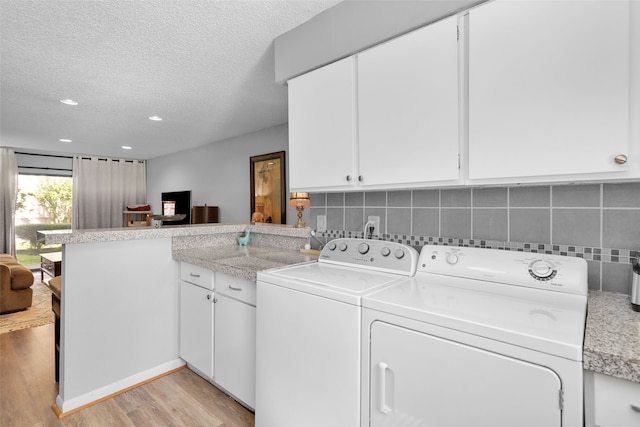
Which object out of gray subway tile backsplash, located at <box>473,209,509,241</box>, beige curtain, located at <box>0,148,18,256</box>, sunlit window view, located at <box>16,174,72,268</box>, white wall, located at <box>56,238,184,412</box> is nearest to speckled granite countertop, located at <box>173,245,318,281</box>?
white wall, located at <box>56,238,184,412</box>

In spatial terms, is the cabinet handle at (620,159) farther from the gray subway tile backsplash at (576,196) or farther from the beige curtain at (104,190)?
the beige curtain at (104,190)

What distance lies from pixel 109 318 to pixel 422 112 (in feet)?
7.55

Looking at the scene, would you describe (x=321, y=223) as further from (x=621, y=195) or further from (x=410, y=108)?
(x=621, y=195)

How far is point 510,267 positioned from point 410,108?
83 cm

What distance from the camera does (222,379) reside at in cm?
209

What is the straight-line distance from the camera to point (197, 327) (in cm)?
228

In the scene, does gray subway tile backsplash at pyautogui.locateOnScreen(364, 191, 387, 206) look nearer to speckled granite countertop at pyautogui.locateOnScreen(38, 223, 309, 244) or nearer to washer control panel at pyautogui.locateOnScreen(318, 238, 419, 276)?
washer control panel at pyautogui.locateOnScreen(318, 238, 419, 276)

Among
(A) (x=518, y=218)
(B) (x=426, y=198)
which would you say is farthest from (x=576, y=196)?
(B) (x=426, y=198)

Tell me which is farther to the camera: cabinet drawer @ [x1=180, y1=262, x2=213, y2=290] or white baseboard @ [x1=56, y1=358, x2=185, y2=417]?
cabinet drawer @ [x1=180, y1=262, x2=213, y2=290]

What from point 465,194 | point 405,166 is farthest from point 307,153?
point 465,194

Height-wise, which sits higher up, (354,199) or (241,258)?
(354,199)

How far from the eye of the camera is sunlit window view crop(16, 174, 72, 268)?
6266mm

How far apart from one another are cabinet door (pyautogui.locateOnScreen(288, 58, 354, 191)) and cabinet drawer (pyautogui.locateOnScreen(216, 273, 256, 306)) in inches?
26.1

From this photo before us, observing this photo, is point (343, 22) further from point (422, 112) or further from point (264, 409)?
point (264, 409)
